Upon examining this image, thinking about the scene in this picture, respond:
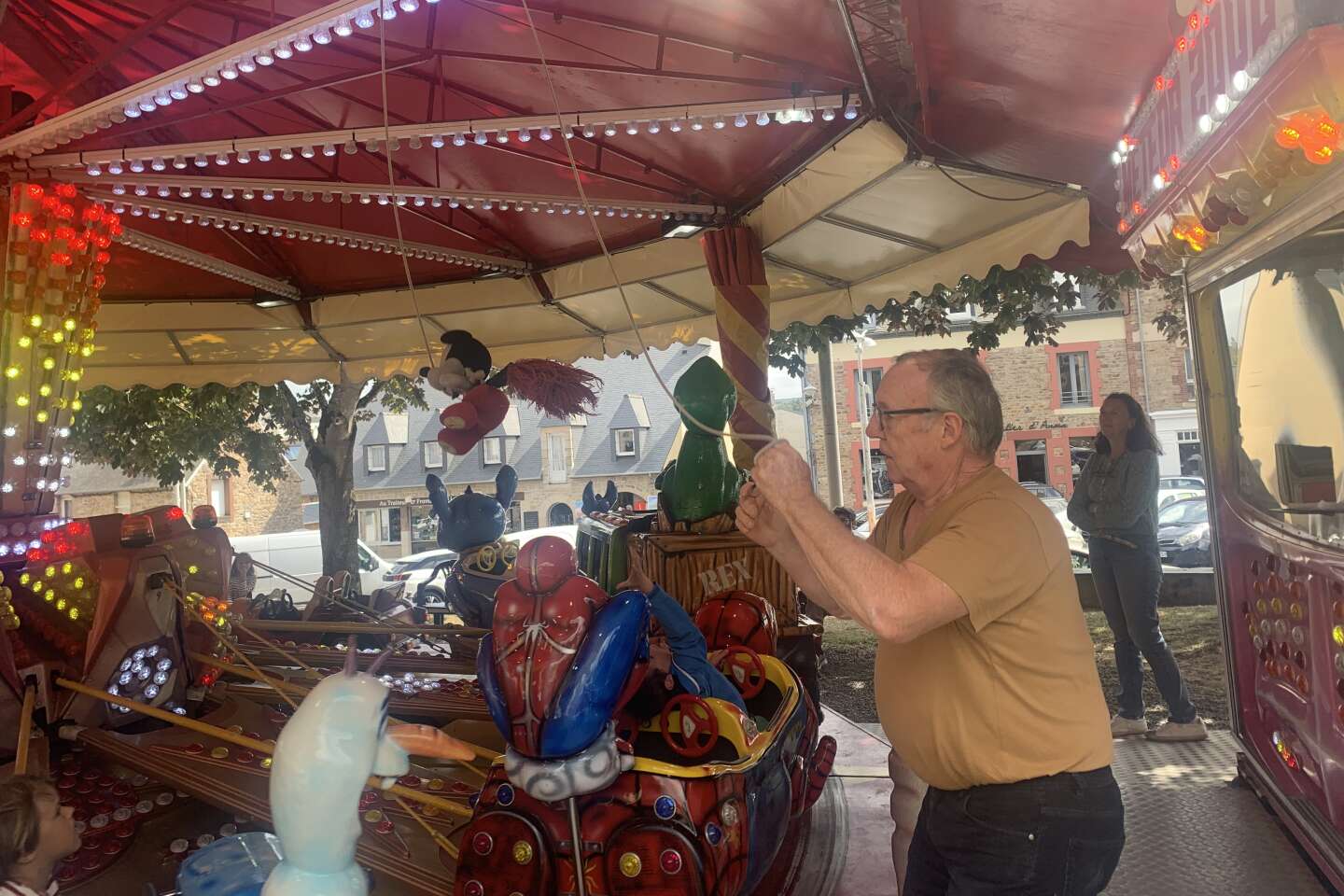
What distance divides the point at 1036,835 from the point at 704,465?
3183 millimetres

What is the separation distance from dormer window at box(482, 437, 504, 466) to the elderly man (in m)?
29.4

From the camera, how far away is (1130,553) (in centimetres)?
475

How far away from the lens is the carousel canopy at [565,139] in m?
3.43

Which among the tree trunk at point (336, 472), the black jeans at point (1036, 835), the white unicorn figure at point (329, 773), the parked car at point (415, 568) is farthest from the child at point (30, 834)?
the parked car at point (415, 568)

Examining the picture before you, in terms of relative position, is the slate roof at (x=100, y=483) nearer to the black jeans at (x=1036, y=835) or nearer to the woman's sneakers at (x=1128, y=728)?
the woman's sneakers at (x=1128, y=728)

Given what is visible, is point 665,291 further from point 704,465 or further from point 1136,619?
point 1136,619

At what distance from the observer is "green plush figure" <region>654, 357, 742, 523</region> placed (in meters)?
4.81

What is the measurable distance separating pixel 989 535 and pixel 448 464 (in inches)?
1188

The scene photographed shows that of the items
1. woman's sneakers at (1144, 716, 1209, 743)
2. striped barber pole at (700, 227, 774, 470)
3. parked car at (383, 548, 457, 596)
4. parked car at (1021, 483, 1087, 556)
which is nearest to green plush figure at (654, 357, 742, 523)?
striped barber pole at (700, 227, 774, 470)

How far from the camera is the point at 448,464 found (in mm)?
30844

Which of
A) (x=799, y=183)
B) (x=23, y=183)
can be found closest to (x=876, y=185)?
(x=799, y=183)

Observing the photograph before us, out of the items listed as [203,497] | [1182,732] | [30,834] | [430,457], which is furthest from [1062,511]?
[203,497]

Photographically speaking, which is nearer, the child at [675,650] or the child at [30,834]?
the child at [30,834]

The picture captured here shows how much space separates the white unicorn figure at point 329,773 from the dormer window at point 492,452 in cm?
2950
